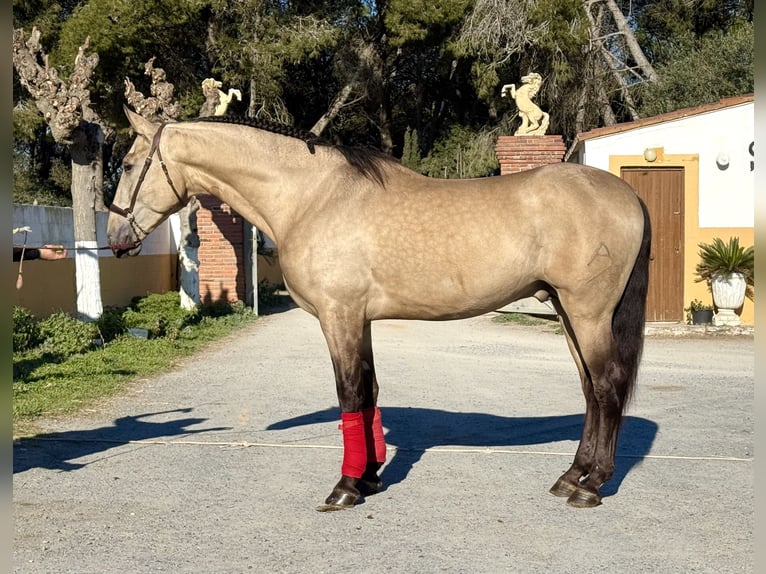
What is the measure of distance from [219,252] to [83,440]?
10806 millimetres

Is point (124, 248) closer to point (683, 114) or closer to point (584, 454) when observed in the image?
point (584, 454)

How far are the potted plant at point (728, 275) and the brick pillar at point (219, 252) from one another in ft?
29.3

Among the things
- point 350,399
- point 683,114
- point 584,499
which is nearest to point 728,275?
point 683,114

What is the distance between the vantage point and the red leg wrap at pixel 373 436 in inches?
195

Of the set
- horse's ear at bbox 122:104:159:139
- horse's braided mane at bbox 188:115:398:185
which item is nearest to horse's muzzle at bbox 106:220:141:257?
horse's ear at bbox 122:104:159:139

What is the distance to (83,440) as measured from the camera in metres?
6.05

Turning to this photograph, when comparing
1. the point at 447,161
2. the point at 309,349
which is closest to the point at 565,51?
the point at 447,161

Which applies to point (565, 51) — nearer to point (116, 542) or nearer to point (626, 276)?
point (626, 276)

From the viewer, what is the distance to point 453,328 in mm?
14938

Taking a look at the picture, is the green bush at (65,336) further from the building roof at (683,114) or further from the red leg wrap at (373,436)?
the building roof at (683,114)

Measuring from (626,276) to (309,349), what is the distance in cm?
776

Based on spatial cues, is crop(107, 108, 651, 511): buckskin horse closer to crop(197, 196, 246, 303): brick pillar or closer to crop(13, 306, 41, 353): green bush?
crop(13, 306, 41, 353): green bush

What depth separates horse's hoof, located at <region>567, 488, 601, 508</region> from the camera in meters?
4.51

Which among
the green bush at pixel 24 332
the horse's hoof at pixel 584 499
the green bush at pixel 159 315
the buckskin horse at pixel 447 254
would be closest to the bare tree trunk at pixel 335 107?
the green bush at pixel 159 315
